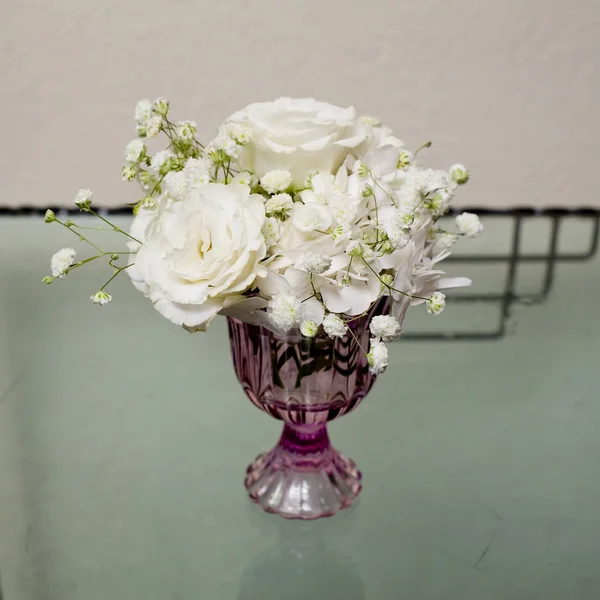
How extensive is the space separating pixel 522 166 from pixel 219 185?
1.28 meters

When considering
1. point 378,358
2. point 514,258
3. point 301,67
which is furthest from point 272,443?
point 301,67

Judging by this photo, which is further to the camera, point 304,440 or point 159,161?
point 304,440

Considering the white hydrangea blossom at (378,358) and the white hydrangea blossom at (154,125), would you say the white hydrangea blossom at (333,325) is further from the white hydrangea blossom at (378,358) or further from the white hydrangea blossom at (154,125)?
the white hydrangea blossom at (154,125)

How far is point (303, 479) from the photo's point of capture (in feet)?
2.68

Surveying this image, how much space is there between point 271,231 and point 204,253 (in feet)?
0.19

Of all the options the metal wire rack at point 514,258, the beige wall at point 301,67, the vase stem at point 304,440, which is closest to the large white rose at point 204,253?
the vase stem at point 304,440

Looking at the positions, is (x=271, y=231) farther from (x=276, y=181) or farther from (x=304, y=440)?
(x=304, y=440)

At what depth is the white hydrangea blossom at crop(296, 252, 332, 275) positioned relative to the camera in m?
0.59

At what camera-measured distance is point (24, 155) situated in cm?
171

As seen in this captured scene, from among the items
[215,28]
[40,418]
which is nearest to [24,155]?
[215,28]

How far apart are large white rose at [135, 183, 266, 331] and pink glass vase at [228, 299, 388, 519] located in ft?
0.29

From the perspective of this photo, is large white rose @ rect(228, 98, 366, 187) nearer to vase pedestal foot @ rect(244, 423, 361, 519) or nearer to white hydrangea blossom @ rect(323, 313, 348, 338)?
white hydrangea blossom @ rect(323, 313, 348, 338)

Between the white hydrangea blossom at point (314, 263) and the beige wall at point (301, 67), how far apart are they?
3.57 ft

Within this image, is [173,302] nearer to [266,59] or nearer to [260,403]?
[260,403]
